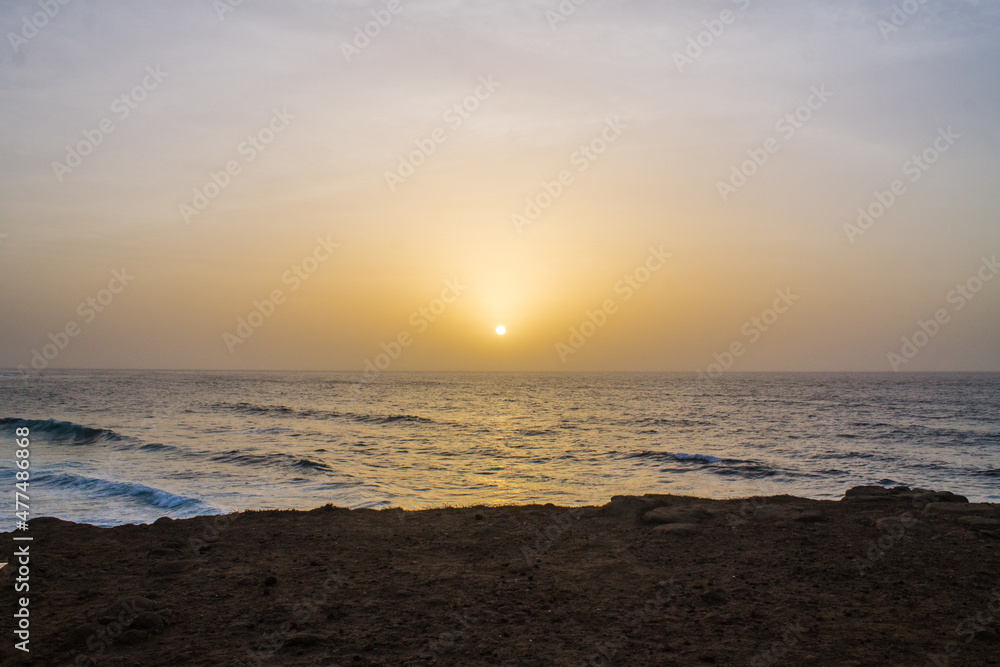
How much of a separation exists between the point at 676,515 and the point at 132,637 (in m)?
8.56

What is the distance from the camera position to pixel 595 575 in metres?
8.66

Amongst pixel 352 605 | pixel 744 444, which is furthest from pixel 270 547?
pixel 744 444

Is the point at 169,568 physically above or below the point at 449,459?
above

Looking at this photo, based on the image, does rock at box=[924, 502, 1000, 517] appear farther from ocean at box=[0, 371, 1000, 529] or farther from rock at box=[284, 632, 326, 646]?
rock at box=[284, 632, 326, 646]

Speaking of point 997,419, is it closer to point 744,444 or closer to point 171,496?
point 744,444

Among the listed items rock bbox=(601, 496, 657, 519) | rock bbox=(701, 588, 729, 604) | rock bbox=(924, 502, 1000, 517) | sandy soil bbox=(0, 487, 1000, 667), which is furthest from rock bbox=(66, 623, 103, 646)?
rock bbox=(924, 502, 1000, 517)

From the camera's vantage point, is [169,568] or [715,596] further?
[169,568]

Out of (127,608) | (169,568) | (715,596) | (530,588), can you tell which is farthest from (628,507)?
(127,608)

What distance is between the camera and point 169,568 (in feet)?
28.8

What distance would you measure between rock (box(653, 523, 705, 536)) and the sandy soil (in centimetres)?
3

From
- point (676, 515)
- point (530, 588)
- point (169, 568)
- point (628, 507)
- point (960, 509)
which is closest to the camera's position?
point (530, 588)

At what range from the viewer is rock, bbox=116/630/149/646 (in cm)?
653

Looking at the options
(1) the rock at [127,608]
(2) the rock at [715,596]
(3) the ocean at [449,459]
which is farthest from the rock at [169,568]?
(2) the rock at [715,596]

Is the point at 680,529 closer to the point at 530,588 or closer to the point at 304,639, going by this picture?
the point at 530,588
